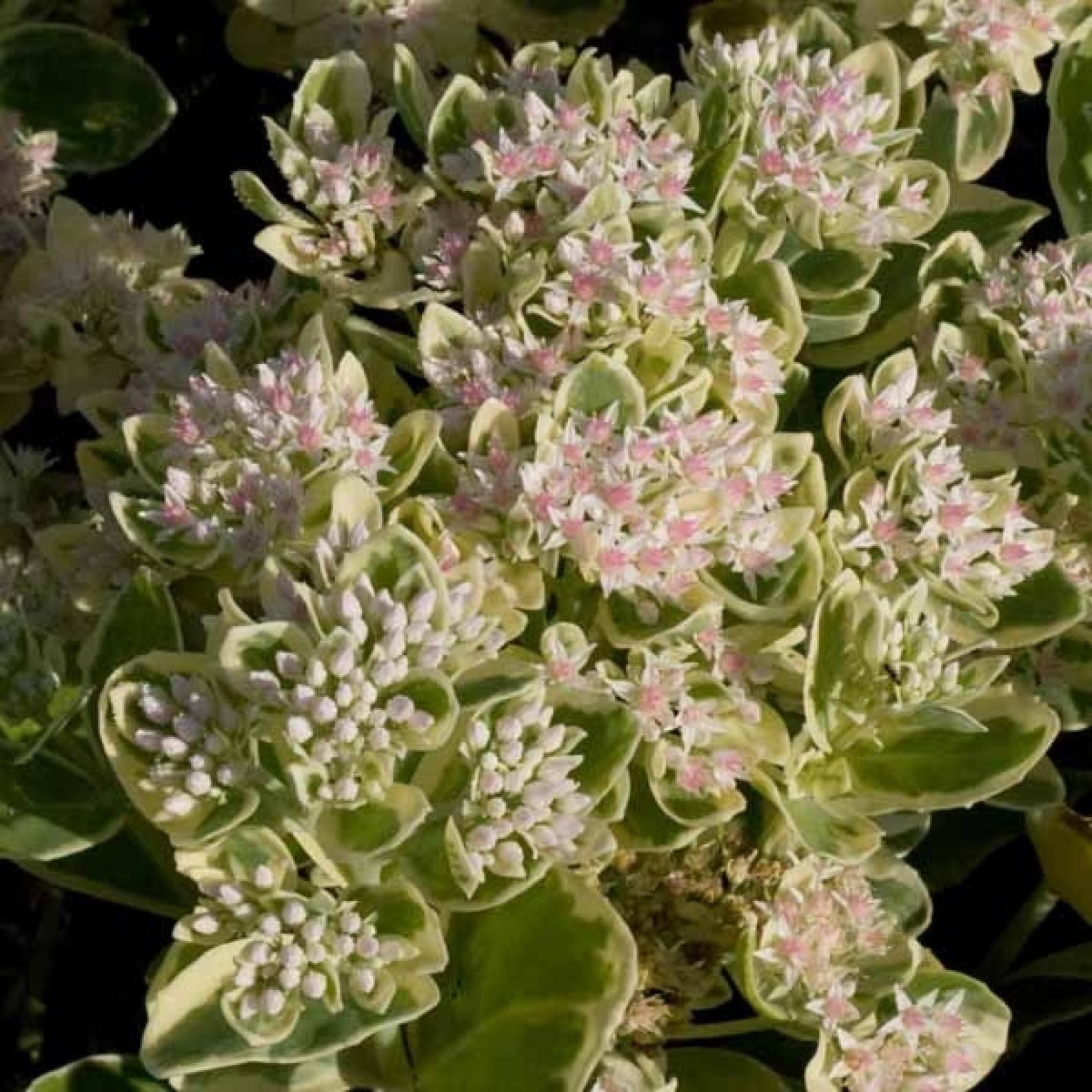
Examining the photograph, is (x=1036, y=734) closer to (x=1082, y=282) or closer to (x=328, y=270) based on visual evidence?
(x=1082, y=282)

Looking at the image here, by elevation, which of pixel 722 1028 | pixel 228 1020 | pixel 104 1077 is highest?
pixel 228 1020

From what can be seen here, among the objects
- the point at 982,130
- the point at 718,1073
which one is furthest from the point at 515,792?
the point at 982,130

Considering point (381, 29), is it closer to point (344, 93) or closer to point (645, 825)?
point (344, 93)

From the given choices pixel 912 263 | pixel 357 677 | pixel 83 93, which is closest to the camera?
pixel 357 677

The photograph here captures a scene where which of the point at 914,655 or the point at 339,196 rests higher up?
the point at 339,196

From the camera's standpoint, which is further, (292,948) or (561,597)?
(561,597)

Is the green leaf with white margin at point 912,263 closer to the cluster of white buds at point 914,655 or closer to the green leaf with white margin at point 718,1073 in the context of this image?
the cluster of white buds at point 914,655

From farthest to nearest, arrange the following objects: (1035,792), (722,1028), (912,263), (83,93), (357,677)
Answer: (83,93)
(912,263)
(1035,792)
(722,1028)
(357,677)

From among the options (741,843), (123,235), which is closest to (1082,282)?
(741,843)
